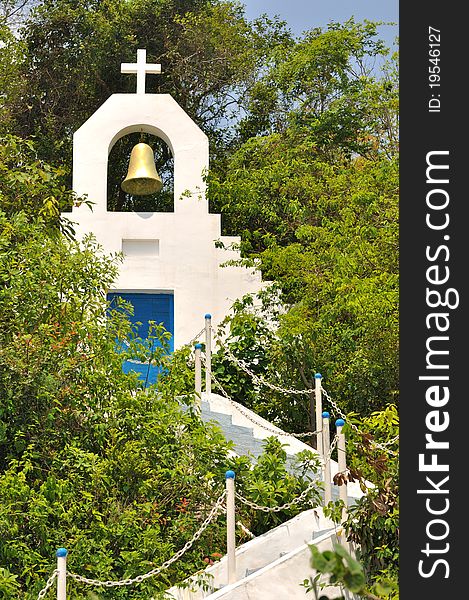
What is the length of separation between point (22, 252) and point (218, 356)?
411 centimetres

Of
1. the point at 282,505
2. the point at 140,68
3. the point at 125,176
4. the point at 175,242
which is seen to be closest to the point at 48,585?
the point at 282,505

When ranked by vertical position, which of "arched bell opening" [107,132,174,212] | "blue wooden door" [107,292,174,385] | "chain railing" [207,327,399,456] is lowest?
"chain railing" [207,327,399,456]

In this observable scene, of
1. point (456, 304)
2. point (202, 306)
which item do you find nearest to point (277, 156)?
point (202, 306)

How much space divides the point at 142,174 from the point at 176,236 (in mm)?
1057

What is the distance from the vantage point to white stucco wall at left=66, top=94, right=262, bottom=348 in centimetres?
1612

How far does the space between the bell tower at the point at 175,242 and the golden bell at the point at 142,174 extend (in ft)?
→ 1.20

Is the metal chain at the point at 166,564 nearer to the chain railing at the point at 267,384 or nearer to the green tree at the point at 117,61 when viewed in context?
the chain railing at the point at 267,384

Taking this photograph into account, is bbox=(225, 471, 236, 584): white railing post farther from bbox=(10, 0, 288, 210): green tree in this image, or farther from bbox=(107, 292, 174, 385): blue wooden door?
bbox=(10, 0, 288, 210): green tree

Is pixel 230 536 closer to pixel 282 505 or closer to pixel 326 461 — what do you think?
pixel 282 505

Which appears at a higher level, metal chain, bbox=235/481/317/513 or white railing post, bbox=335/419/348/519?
white railing post, bbox=335/419/348/519

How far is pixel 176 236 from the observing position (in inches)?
643

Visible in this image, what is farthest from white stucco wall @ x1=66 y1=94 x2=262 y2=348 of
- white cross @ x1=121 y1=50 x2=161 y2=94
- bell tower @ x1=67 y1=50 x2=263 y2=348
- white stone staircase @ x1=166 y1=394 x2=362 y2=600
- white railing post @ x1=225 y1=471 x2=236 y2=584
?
white railing post @ x1=225 y1=471 x2=236 y2=584

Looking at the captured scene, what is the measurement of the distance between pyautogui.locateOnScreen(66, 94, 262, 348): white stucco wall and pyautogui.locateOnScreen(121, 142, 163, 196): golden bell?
0.36 meters

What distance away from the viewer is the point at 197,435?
10.8m
